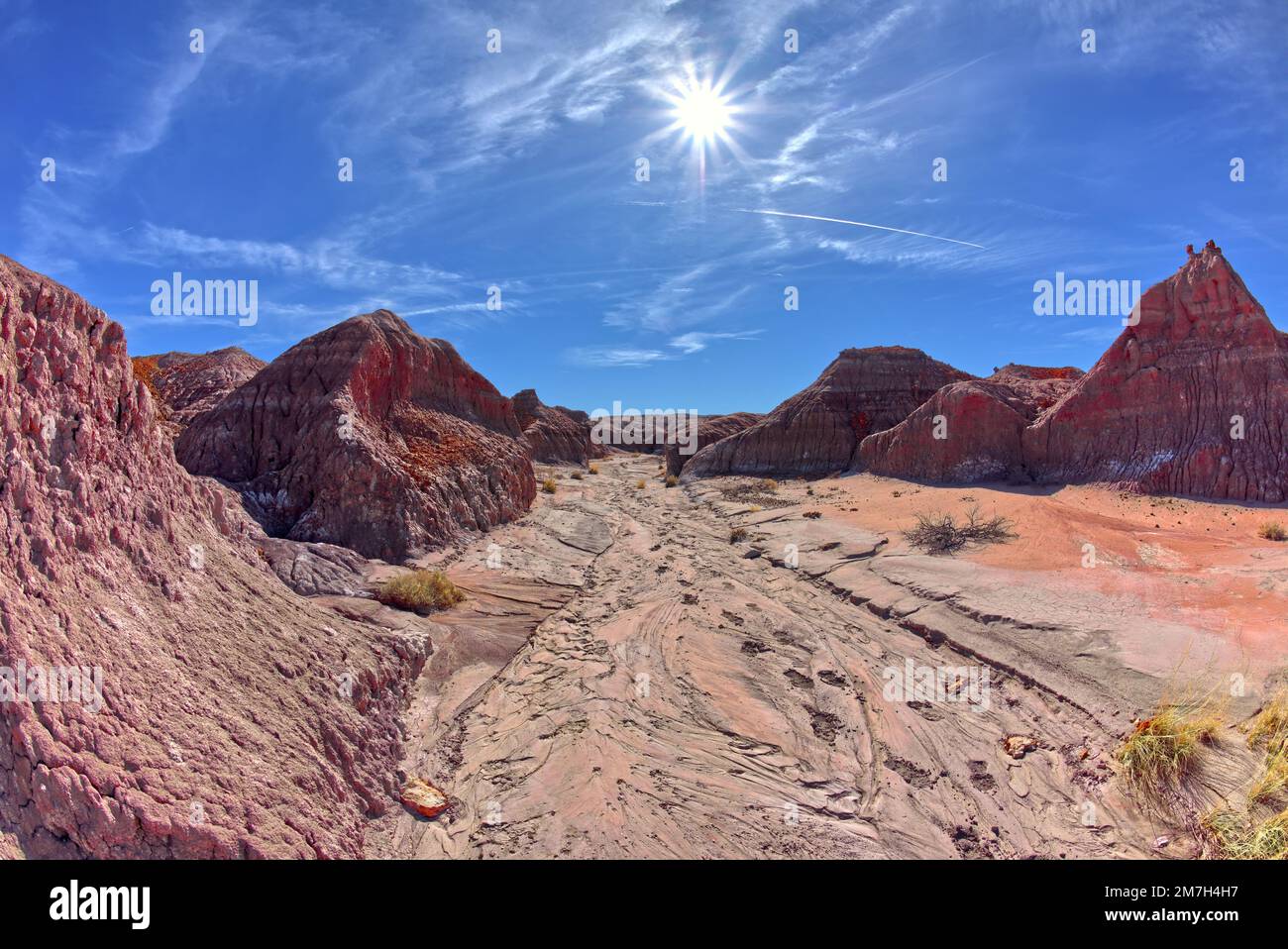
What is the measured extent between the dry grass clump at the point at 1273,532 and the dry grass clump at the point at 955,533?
5.37 m

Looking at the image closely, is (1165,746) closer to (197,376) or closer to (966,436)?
(966,436)

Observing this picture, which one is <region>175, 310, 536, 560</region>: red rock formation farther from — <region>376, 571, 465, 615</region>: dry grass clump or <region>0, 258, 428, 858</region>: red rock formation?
<region>0, 258, 428, 858</region>: red rock formation

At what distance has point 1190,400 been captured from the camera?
760 inches

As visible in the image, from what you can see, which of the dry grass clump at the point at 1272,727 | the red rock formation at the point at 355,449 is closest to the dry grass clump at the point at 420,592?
the red rock formation at the point at 355,449

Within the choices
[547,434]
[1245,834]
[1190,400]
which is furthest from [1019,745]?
[547,434]

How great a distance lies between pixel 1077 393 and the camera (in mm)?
22625

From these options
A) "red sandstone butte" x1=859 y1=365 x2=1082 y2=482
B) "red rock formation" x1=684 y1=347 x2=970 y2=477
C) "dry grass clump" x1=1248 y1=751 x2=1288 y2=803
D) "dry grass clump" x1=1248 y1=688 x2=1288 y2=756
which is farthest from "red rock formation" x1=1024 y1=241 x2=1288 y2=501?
"dry grass clump" x1=1248 y1=751 x2=1288 y2=803

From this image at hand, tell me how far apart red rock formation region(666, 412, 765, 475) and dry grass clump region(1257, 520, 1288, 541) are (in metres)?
32.1

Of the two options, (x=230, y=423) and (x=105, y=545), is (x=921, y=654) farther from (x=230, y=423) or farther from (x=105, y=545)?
(x=230, y=423)

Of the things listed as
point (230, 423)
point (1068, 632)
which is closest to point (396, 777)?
point (1068, 632)

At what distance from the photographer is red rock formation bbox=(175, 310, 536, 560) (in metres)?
11.8

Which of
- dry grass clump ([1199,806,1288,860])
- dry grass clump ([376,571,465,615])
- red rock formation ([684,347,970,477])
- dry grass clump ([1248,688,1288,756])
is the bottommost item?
dry grass clump ([1199,806,1288,860])

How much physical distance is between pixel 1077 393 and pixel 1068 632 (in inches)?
699
